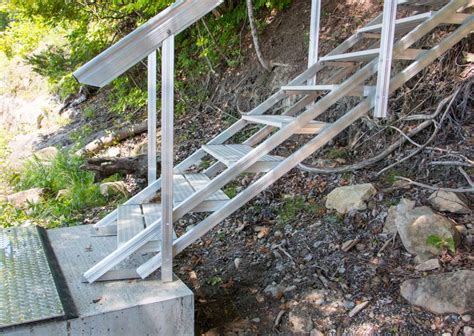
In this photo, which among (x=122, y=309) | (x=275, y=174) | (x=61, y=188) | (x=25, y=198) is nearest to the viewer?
(x=122, y=309)

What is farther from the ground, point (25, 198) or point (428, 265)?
point (428, 265)

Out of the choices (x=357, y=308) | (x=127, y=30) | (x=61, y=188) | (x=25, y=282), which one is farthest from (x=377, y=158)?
(x=127, y=30)

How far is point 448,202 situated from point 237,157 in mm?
1472

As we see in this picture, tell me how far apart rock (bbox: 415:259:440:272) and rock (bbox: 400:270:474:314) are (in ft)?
0.39

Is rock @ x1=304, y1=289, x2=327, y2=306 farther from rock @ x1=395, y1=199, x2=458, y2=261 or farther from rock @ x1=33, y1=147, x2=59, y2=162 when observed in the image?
rock @ x1=33, y1=147, x2=59, y2=162

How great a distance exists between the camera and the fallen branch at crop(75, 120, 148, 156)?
684 cm

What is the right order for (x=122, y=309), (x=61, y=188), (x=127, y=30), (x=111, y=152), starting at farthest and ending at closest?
(x=127, y=30)
(x=111, y=152)
(x=61, y=188)
(x=122, y=309)

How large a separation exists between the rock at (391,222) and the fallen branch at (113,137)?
15.8ft

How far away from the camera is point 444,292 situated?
2.21 m

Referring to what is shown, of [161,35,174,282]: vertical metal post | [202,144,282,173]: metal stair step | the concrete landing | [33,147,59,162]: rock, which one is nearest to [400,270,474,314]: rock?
[202,144,282,173]: metal stair step

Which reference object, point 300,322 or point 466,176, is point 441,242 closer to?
point 466,176

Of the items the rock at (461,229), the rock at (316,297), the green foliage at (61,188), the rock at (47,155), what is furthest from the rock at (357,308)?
the rock at (47,155)

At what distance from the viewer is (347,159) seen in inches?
160

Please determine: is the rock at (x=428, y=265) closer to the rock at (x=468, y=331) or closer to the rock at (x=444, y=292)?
the rock at (x=444, y=292)
